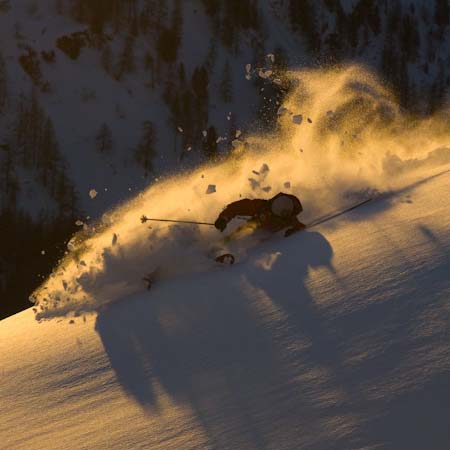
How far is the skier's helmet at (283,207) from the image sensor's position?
736 cm

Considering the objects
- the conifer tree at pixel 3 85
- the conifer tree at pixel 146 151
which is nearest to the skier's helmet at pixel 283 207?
the conifer tree at pixel 146 151

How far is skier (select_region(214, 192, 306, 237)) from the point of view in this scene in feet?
24.2

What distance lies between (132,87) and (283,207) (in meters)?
95.3

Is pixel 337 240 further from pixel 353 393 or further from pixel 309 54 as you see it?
pixel 309 54

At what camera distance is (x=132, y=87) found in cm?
9881

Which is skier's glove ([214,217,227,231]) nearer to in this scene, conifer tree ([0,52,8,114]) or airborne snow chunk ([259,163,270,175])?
airborne snow chunk ([259,163,270,175])

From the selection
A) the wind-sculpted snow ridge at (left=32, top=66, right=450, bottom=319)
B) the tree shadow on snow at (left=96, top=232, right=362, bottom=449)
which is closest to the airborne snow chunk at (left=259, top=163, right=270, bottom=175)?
the wind-sculpted snow ridge at (left=32, top=66, right=450, bottom=319)

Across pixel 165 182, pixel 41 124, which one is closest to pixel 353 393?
pixel 165 182

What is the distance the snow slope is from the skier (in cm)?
88

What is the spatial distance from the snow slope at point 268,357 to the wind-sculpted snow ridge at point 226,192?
812mm

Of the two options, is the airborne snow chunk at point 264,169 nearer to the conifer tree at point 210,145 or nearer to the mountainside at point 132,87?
the mountainside at point 132,87

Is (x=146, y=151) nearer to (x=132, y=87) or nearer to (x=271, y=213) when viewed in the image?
(x=132, y=87)

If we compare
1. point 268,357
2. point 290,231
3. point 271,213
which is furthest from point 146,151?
point 268,357

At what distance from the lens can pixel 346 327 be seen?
12.6 ft
